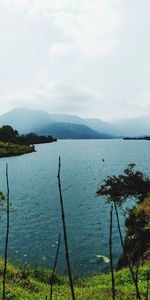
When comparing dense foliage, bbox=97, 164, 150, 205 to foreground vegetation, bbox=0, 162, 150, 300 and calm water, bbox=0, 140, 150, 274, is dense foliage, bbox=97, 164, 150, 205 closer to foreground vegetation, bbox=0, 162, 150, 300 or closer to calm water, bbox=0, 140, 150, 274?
calm water, bbox=0, 140, 150, 274

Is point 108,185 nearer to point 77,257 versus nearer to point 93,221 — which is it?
point 93,221

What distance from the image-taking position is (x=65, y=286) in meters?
29.0

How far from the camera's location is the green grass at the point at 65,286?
23.5 m

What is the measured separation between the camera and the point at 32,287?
84.8ft

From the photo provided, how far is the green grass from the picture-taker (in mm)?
23541

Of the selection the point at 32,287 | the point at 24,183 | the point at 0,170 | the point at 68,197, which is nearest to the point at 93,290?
the point at 32,287

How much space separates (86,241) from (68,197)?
33027mm

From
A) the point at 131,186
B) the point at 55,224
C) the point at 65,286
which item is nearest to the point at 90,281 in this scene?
the point at 65,286

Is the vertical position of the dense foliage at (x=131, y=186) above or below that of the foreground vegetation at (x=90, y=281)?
above

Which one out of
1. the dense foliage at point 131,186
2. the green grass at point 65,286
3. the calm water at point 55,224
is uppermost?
the dense foliage at point 131,186

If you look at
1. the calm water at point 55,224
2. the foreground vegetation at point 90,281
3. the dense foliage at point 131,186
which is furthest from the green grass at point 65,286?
the dense foliage at point 131,186

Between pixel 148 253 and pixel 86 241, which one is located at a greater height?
pixel 148 253

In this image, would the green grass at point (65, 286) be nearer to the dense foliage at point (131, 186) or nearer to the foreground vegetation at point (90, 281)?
the foreground vegetation at point (90, 281)

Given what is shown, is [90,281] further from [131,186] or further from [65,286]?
[131,186]
